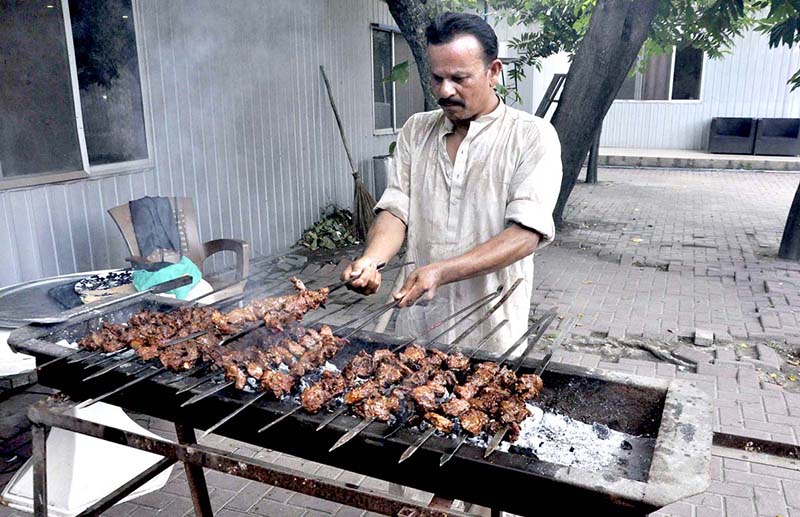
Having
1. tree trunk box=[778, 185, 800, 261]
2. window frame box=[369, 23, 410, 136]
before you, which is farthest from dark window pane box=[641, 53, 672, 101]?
tree trunk box=[778, 185, 800, 261]

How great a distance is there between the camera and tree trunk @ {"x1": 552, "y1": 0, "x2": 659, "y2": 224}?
285 inches

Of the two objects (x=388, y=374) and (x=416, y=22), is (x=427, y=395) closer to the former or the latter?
(x=388, y=374)

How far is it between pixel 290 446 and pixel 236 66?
6516mm

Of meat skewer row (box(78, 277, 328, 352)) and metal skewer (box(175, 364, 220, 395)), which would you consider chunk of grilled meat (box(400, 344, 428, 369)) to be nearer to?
meat skewer row (box(78, 277, 328, 352))

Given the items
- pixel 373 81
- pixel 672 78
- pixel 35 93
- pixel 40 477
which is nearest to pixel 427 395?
pixel 40 477

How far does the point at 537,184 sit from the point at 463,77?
1.73 ft

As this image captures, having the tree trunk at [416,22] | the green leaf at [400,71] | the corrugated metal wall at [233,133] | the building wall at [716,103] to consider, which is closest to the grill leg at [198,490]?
the corrugated metal wall at [233,133]

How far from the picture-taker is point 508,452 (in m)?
1.71

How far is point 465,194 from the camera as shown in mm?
2730

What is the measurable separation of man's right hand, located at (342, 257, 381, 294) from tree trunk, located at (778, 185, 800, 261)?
799cm

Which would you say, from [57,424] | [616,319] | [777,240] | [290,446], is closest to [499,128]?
[290,446]

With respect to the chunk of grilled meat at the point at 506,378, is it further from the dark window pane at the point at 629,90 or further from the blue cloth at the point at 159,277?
the dark window pane at the point at 629,90

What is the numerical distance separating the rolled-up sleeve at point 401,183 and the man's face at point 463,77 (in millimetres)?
327

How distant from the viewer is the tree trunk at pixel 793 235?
27.4 ft
